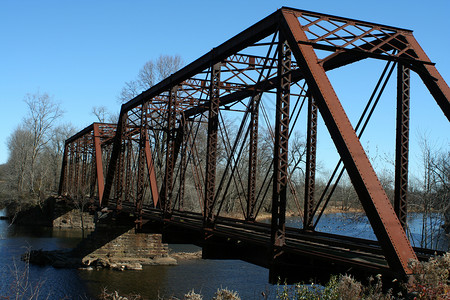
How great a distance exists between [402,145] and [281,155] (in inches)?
100.0

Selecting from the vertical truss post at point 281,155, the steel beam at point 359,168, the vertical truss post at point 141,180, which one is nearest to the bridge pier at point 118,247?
the vertical truss post at point 141,180

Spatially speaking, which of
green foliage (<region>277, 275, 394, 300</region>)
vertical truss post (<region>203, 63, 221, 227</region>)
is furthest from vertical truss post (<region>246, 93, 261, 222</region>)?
green foliage (<region>277, 275, 394, 300</region>)

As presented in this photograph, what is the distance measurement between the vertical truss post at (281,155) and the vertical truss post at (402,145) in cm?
232

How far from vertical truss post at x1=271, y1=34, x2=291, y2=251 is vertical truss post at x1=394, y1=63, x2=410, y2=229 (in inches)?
91.4

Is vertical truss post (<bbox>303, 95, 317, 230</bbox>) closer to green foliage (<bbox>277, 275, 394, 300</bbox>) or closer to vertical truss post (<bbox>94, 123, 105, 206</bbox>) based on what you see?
green foliage (<bbox>277, 275, 394, 300</bbox>)

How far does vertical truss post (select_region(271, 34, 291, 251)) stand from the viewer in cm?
930

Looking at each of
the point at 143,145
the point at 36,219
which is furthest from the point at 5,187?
the point at 143,145

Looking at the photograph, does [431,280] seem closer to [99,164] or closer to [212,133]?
[212,133]

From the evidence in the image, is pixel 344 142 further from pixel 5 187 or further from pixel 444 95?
pixel 5 187

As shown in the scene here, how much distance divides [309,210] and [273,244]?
2879 millimetres

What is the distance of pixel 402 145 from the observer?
9.48 meters

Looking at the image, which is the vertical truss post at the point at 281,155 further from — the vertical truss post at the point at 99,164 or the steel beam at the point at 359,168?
the vertical truss post at the point at 99,164

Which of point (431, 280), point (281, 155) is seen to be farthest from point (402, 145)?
point (431, 280)

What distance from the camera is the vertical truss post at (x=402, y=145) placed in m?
9.38
